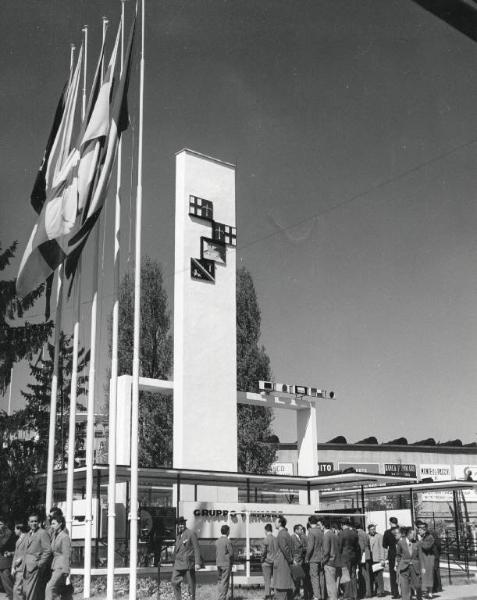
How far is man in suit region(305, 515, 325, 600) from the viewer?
1872 cm

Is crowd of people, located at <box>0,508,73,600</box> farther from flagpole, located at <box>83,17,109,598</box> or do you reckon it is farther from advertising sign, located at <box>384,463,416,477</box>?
advertising sign, located at <box>384,463,416,477</box>

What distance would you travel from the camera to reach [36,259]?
61.7 ft

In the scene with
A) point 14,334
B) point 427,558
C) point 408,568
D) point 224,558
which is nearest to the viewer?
point 224,558

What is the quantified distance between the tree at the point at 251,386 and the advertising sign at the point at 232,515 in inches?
692

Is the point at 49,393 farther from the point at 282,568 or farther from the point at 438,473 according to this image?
the point at 438,473

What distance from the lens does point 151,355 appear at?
4244cm

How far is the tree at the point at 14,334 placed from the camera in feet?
83.9

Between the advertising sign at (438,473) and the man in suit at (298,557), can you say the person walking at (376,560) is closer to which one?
the man in suit at (298,557)

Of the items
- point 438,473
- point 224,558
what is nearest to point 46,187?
point 224,558

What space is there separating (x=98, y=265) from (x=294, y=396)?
12196 mm

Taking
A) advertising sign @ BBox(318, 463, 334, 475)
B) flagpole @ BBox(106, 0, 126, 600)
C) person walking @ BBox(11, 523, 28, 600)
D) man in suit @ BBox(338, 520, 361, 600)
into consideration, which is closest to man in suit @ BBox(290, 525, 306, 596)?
man in suit @ BBox(338, 520, 361, 600)

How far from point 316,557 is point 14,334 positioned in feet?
40.8

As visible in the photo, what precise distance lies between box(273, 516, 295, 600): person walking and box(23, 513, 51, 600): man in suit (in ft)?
17.0

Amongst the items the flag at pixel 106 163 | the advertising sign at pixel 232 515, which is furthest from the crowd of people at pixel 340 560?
the flag at pixel 106 163
